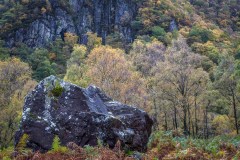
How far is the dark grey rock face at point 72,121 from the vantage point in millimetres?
12945

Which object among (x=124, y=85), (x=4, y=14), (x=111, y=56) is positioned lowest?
(x=124, y=85)

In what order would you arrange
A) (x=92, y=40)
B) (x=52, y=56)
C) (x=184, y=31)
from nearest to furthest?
(x=52, y=56), (x=92, y=40), (x=184, y=31)

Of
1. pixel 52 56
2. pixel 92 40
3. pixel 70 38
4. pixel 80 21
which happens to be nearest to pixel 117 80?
pixel 52 56

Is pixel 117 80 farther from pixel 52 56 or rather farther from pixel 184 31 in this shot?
pixel 184 31

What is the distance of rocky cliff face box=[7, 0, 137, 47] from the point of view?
9185 centimetres

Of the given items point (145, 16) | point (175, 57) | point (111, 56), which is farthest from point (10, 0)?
point (175, 57)

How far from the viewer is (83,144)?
12992mm

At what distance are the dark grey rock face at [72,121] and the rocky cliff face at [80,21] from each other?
79893mm

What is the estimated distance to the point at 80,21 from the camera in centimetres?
10288

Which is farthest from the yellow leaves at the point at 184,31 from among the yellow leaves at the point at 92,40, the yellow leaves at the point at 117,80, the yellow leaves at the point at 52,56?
the yellow leaves at the point at 117,80

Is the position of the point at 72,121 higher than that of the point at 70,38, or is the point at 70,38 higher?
the point at 70,38

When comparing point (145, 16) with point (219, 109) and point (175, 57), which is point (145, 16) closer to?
point (219, 109)

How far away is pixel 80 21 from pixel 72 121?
92.4 m

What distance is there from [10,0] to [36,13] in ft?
36.5
